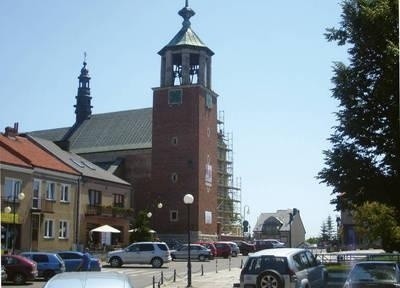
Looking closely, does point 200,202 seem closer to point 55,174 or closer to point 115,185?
point 115,185

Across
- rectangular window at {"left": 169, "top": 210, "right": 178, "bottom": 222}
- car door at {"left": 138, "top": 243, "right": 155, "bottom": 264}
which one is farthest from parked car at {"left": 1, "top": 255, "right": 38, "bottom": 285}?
rectangular window at {"left": 169, "top": 210, "right": 178, "bottom": 222}

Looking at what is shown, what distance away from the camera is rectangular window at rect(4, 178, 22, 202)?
44188 mm

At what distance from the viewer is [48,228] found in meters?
49.8

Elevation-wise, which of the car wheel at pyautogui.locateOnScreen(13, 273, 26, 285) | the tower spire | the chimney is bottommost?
the car wheel at pyautogui.locateOnScreen(13, 273, 26, 285)

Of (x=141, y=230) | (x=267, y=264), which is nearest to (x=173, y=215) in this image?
(x=141, y=230)

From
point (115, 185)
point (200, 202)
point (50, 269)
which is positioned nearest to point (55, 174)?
point (115, 185)

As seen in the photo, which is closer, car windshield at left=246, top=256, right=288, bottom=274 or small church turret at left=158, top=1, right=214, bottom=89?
car windshield at left=246, top=256, right=288, bottom=274

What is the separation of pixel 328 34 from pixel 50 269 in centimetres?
1822

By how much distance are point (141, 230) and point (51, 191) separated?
10440mm

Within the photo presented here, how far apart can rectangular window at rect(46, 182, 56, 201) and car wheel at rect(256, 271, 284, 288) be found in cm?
3621

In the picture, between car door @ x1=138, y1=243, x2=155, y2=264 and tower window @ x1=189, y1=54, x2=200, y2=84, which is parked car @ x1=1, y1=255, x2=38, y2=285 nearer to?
car door @ x1=138, y1=243, x2=155, y2=264

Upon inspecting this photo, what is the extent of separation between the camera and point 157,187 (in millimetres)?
77125

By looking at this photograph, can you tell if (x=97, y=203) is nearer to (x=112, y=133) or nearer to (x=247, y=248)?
(x=247, y=248)

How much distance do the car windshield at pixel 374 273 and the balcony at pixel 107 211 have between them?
42885 millimetres
